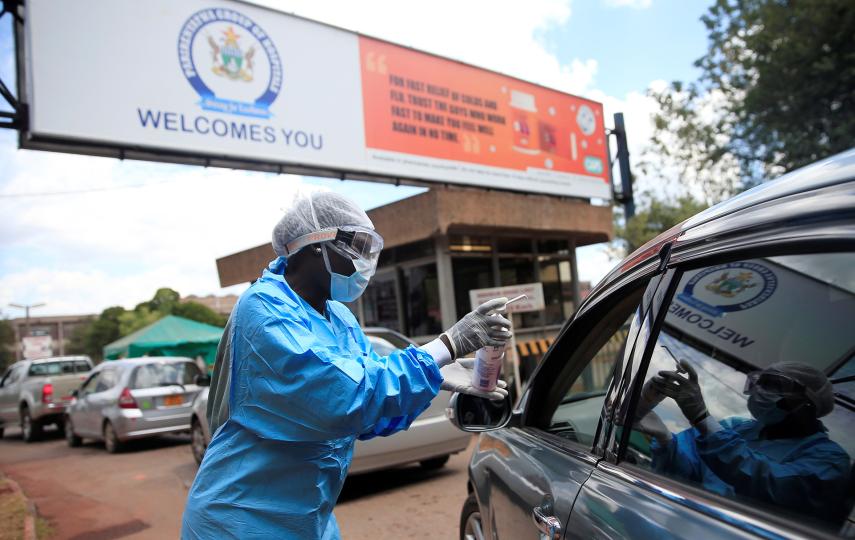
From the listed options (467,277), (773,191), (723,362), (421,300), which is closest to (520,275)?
(467,277)

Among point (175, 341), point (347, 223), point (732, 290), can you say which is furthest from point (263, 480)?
point (175, 341)

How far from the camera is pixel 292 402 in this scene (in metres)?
1.71

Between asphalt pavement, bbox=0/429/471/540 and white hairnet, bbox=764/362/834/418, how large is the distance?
3.65 metres

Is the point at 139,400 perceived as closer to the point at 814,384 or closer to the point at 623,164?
the point at 814,384

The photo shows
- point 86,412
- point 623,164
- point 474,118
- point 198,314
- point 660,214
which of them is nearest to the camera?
point 86,412

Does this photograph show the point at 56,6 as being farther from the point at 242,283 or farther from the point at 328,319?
the point at 328,319

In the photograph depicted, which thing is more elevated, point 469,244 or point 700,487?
point 469,244

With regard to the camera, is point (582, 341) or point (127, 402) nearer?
point (582, 341)

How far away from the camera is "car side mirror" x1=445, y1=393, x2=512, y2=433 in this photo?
2.41 meters

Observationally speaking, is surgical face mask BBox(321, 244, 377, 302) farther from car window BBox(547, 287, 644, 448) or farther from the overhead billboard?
the overhead billboard

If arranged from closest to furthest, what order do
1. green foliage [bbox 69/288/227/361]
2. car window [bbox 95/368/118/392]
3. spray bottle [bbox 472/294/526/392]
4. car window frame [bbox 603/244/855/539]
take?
car window frame [bbox 603/244/855/539] → spray bottle [bbox 472/294/526/392] → car window [bbox 95/368/118/392] → green foliage [bbox 69/288/227/361]

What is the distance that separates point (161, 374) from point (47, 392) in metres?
5.16

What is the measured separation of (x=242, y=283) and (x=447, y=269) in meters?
5.62

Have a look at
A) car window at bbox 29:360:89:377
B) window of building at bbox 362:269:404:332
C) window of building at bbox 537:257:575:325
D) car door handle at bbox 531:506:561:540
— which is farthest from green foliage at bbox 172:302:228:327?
car door handle at bbox 531:506:561:540
